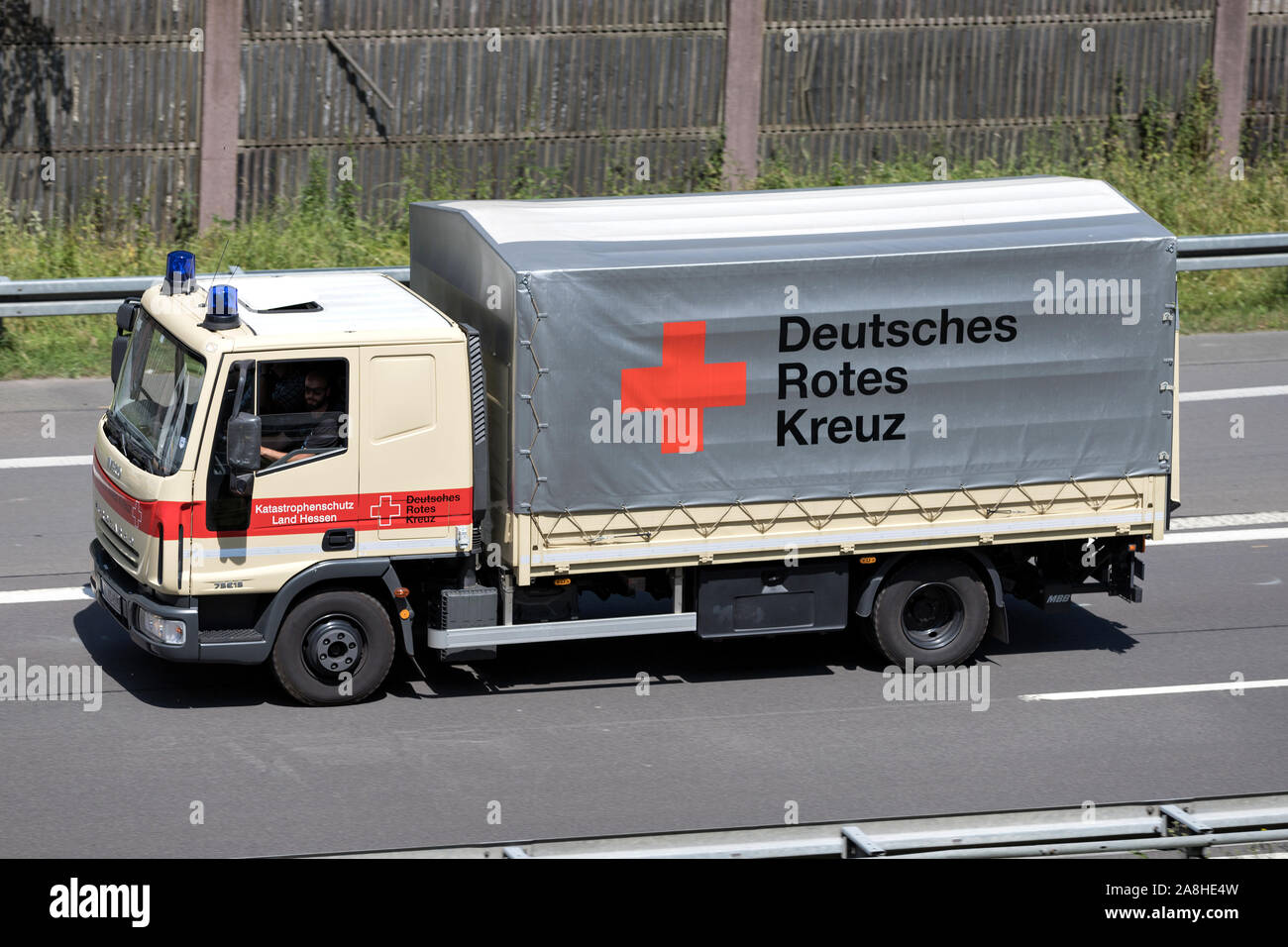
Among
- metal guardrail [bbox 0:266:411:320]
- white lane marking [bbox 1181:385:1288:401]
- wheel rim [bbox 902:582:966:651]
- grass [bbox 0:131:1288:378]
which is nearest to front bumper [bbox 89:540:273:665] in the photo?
wheel rim [bbox 902:582:966:651]

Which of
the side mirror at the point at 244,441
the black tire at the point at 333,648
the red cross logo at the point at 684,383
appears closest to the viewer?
the side mirror at the point at 244,441

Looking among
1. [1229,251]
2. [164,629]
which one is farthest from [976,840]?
[1229,251]

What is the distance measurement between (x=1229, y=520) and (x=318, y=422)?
27.2 ft

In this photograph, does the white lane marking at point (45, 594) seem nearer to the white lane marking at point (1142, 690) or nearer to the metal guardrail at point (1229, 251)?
the white lane marking at point (1142, 690)

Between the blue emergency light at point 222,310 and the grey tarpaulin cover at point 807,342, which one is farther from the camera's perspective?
the grey tarpaulin cover at point 807,342

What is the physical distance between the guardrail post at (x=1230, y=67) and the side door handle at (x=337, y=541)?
16727mm

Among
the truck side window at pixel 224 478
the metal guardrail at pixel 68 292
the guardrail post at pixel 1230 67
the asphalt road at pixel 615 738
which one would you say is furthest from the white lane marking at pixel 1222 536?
the guardrail post at pixel 1230 67

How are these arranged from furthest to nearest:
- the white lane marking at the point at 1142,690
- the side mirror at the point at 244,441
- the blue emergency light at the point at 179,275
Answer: the white lane marking at the point at 1142,690 < the blue emergency light at the point at 179,275 < the side mirror at the point at 244,441

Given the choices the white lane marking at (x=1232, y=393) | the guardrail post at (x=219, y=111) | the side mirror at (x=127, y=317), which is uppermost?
the guardrail post at (x=219, y=111)

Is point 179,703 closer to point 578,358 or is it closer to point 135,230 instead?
point 578,358

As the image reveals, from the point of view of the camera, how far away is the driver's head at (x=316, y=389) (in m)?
10.3

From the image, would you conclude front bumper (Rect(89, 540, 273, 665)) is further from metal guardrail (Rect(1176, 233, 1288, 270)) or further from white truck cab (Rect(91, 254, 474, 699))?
metal guardrail (Rect(1176, 233, 1288, 270))

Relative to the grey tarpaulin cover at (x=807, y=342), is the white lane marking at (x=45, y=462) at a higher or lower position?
lower
